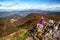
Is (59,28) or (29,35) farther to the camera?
(29,35)

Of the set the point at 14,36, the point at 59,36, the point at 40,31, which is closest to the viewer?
the point at 59,36

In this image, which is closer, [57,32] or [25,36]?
[57,32]

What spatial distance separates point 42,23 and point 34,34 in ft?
11.2

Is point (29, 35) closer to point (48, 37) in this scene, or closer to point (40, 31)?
point (40, 31)

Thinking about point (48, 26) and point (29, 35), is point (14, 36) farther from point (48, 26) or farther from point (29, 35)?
point (48, 26)

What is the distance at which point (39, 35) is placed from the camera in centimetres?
4338

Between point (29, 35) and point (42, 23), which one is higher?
point (42, 23)

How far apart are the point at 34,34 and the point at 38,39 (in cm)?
214

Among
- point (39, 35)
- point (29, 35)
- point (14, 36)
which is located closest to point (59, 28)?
point (39, 35)

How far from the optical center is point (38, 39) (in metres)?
43.3

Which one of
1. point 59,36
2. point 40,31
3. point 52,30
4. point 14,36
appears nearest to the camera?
point 59,36

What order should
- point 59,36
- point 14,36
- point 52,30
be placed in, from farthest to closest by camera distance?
point 14,36
point 52,30
point 59,36

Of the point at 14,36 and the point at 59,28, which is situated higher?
the point at 59,28

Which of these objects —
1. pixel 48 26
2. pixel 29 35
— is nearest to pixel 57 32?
pixel 48 26
